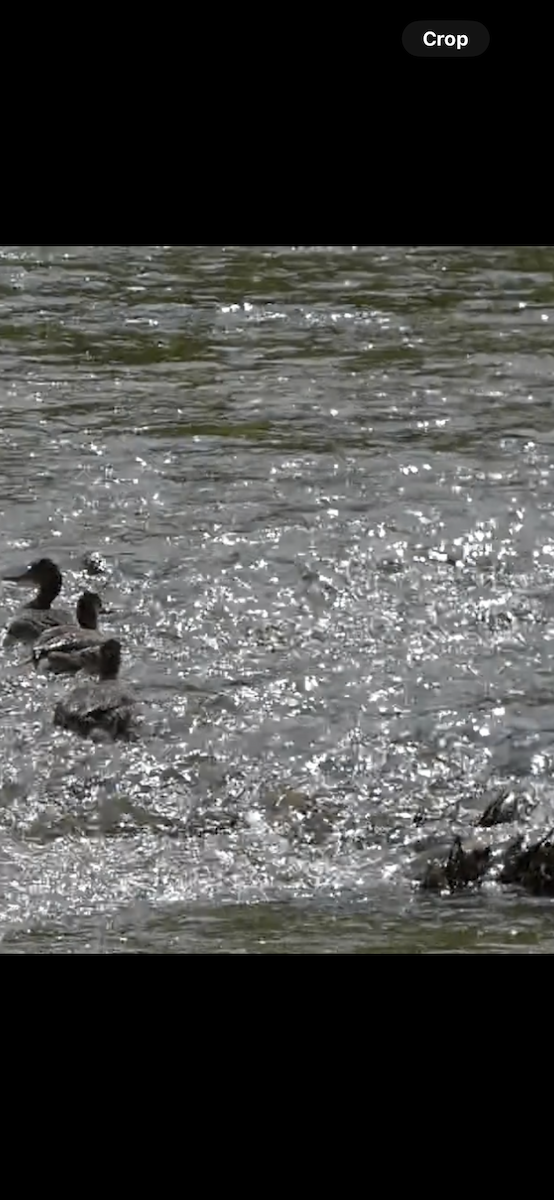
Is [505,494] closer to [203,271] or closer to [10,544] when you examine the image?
[10,544]

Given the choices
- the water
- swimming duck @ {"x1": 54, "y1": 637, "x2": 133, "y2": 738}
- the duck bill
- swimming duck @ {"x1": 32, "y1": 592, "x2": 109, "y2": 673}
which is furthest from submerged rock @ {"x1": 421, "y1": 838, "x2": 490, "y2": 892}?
the duck bill

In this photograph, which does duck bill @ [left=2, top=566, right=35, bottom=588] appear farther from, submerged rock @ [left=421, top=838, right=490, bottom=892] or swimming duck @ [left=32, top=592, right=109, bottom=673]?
submerged rock @ [left=421, top=838, right=490, bottom=892]

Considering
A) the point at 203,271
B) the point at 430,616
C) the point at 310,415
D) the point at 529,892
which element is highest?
the point at 203,271

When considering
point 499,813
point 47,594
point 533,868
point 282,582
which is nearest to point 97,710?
point 47,594

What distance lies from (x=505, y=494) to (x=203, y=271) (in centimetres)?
541

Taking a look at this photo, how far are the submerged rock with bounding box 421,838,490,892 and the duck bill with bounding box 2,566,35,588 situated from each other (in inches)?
133

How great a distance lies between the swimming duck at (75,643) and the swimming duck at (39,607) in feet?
0.31

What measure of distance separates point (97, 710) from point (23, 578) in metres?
1.79

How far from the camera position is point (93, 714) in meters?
7.53

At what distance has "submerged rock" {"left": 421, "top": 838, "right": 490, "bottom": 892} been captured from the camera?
6234mm

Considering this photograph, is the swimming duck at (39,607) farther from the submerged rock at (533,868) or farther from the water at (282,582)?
the submerged rock at (533,868)

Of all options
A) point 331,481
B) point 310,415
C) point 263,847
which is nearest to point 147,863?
point 263,847

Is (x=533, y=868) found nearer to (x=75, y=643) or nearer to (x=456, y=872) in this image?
(x=456, y=872)

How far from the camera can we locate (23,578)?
30.1 ft
